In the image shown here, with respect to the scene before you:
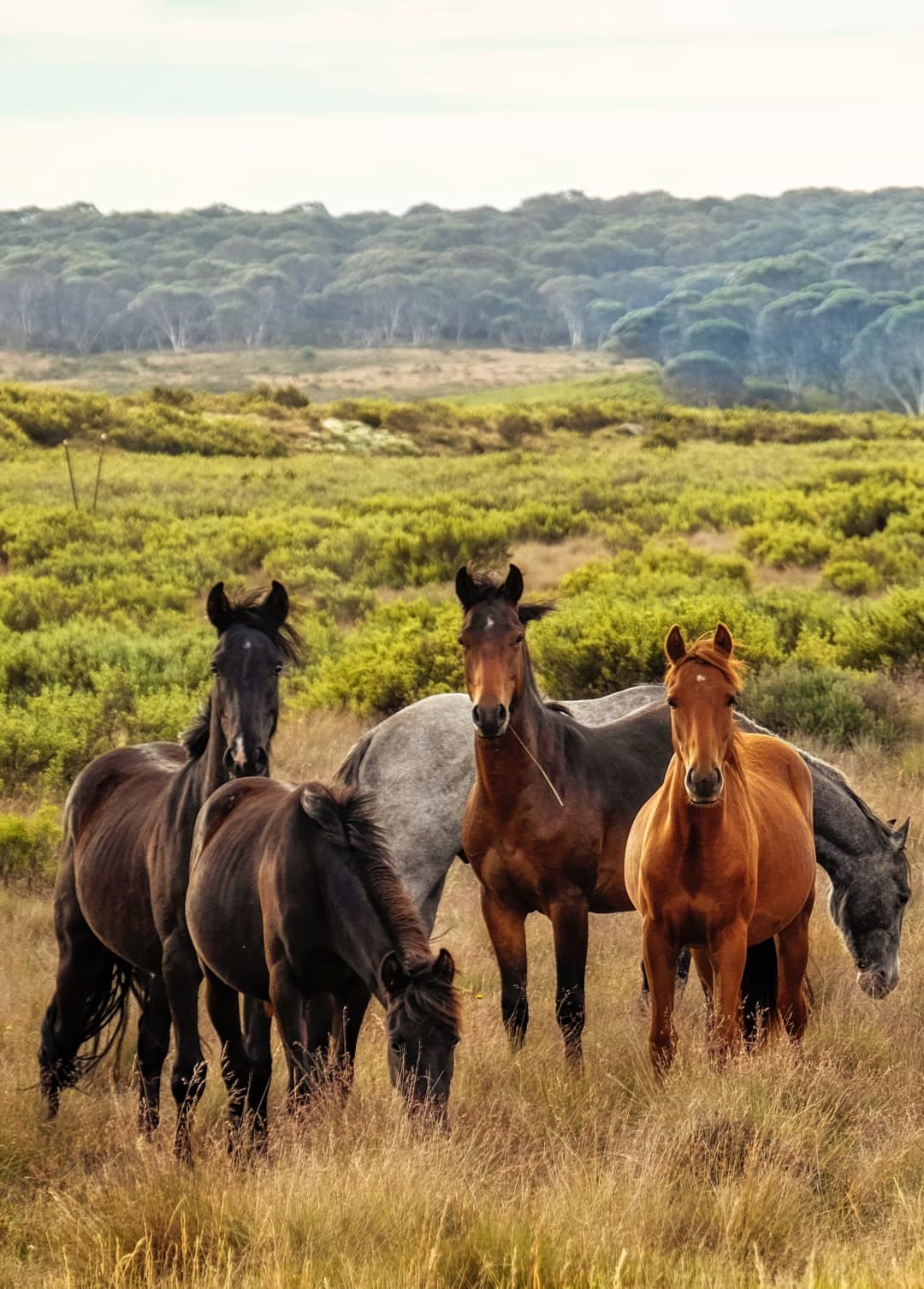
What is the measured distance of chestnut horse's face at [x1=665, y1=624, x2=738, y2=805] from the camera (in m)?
4.71

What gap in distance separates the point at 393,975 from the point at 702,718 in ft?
4.43

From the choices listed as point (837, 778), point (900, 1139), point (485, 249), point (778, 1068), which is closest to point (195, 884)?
point (778, 1068)

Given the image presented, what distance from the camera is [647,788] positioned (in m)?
6.41

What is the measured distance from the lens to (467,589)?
5.78 metres

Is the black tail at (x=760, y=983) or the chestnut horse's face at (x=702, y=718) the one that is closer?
the chestnut horse's face at (x=702, y=718)

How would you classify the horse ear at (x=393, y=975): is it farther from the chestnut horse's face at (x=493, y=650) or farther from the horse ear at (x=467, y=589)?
the horse ear at (x=467, y=589)

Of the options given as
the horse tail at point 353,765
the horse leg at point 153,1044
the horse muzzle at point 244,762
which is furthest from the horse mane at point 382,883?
the horse tail at point 353,765

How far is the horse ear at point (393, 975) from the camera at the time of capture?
417cm

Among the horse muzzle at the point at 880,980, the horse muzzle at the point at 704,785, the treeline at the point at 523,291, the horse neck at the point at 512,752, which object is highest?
the treeline at the point at 523,291

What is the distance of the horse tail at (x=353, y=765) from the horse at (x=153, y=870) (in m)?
0.87

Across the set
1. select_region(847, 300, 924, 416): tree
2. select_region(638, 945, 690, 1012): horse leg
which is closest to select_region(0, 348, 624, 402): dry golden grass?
select_region(847, 300, 924, 416): tree

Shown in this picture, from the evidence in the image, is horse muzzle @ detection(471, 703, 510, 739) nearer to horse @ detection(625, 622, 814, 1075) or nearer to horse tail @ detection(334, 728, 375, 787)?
horse @ detection(625, 622, 814, 1075)

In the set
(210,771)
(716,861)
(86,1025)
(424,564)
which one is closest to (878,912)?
(716,861)

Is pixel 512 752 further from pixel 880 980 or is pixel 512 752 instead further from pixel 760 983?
pixel 880 980
